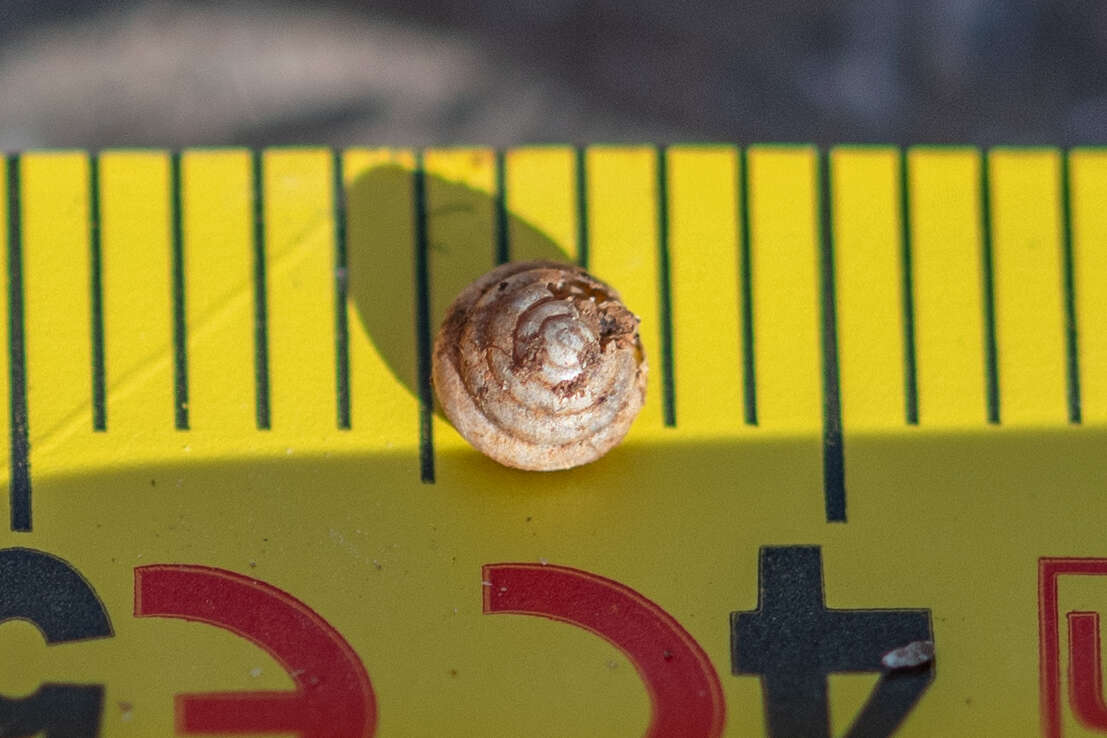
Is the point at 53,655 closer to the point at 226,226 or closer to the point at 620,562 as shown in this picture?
the point at 226,226

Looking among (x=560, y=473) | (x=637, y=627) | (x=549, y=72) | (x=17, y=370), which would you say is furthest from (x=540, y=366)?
(x=17, y=370)

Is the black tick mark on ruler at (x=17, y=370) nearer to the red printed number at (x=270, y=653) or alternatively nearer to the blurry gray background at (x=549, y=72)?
the blurry gray background at (x=549, y=72)

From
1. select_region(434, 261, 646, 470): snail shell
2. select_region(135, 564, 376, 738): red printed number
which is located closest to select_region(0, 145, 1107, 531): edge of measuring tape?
select_region(434, 261, 646, 470): snail shell

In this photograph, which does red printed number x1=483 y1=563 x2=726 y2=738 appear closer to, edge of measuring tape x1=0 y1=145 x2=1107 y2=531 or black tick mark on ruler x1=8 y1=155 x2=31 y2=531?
edge of measuring tape x1=0 y1=145 x2=1107 y2=531

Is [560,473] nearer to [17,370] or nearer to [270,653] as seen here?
[270,653]

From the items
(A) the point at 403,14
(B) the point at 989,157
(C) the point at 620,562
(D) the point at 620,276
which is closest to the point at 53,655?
(C) the point at 620,562

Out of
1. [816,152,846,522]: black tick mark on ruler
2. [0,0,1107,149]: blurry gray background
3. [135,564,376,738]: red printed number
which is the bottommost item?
[135,564,376,738]: red printed number
